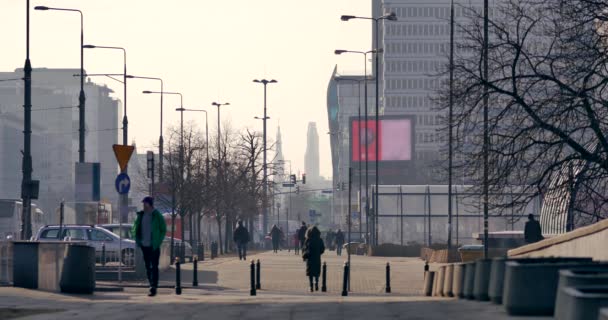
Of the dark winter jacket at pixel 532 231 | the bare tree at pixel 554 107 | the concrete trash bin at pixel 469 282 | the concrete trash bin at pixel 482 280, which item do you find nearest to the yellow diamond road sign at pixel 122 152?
the bare tree at pixel 554 107

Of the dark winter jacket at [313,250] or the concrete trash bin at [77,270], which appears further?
the dark winter jacket at [313,250]

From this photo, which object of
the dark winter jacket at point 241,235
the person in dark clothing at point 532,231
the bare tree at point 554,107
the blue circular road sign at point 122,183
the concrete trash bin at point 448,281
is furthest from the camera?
the dark winter jacket at point 241,235

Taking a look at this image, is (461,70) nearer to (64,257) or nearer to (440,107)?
(440,107)

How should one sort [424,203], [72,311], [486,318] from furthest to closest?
[424,203] < [72,311] < [486,318]

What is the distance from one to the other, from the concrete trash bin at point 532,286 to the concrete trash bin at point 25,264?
1191 cm

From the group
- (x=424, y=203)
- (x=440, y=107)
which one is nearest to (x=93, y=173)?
(x=440, y=107)

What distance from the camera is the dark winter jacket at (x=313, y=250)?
34.6 meters

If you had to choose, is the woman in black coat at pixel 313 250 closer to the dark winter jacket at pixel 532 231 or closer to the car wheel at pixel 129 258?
the car wheel at pixel 129 258

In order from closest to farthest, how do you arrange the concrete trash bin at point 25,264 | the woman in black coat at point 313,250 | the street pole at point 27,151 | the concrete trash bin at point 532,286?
the concrete trash bin at point 532,286 < the concrete trash bin at point 25,264 < the woman in black coat at point 313,250 < the street pole at point 27,151

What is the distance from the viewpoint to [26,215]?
126 ft

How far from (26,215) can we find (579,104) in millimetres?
14826

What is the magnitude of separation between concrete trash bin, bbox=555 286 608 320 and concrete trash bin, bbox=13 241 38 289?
53.6 ft

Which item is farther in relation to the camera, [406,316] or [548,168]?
[548,168]

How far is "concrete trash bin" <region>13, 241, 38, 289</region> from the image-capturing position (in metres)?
26.9
